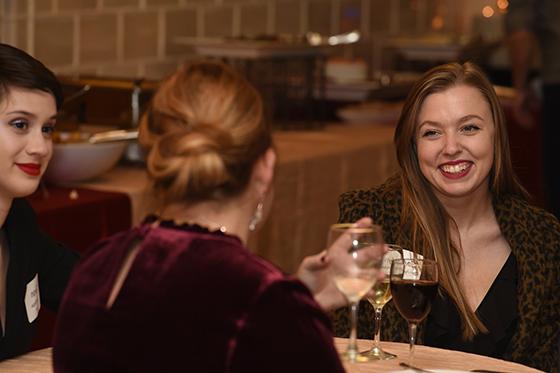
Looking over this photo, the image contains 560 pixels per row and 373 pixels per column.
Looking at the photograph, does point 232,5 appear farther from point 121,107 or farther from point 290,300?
point 290,300

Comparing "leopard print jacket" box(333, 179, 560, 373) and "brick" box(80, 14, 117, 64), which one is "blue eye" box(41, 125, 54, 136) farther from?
"brick" box(80, 14, 117, 64)

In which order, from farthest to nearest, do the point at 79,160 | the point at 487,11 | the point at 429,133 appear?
1. the point at 487,11
2. the point at 79,160
3. the point at 429,133

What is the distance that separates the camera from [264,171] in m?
1.65

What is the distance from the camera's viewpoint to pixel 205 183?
5.18 ft

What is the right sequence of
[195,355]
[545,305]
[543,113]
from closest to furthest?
[195,355]
[545,305]
[543,113]

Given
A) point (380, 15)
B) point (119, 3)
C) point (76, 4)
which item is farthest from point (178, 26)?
point (380, 15)

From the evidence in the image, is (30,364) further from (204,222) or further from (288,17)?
(288,17)

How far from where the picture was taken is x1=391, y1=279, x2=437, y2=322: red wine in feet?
6.42

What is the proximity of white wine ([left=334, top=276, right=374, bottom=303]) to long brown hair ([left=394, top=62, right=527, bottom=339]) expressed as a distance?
0.75 metres

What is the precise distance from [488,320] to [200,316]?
1149 millimetres

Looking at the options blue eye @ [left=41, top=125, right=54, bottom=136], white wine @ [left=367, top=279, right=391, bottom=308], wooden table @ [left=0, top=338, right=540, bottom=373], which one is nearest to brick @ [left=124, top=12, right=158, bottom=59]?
blue eye @ [left=41, top=125, right=54, bottom=136]

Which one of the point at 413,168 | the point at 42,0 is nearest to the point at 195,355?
the point at 413,168

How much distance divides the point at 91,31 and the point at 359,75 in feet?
4.88

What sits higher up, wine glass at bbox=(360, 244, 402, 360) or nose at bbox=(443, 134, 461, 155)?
nose at bbox=(443, 134, 461, 155)
